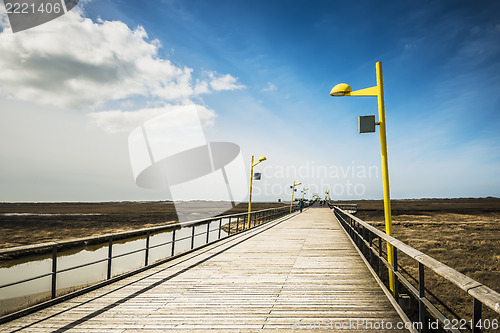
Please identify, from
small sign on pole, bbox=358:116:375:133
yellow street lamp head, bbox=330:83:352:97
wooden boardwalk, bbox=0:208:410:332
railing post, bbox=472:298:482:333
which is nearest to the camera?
railing post, bbox=472:298:482:333

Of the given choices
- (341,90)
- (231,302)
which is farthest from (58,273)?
(341,90)

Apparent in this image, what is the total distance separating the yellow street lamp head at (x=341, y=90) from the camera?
6426 millimetres

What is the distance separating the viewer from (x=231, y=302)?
14.5 feet

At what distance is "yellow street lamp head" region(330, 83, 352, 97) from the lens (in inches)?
253

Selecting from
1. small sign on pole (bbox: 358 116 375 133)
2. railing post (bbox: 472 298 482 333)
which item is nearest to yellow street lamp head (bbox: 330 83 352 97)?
small sign on pole (bbox: 358 116 375 133)

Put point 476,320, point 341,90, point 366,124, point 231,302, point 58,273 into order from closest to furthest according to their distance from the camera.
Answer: point 476,320 < point 231,302 < point 366,124 < point 341,90 < point 58,273

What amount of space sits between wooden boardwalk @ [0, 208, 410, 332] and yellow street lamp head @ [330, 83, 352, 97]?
3888mm

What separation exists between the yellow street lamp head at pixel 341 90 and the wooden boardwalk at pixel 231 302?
12.8 ft

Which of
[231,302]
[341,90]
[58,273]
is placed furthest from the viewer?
[58,273]

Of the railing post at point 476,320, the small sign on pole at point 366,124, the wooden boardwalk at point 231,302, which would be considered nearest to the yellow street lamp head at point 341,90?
the small sign on pole at point 366,124

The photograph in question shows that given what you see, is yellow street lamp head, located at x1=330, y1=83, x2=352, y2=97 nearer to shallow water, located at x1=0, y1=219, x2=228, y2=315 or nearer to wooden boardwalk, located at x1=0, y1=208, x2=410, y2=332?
wooden boardwalk, located at x1=0, y1=208, x2=410, y2=332

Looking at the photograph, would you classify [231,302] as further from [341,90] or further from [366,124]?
[341,90]

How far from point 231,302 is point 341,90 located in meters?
4.89

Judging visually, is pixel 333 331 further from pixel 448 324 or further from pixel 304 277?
pixel 304 277
